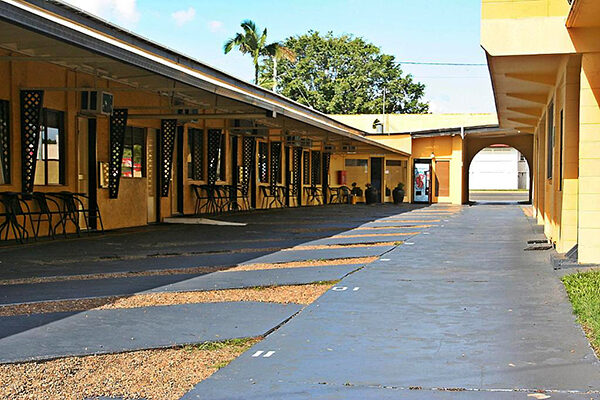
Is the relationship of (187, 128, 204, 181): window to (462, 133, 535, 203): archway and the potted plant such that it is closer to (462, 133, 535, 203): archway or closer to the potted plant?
the potted plant

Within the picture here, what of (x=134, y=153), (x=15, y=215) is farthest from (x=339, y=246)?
(x=134, y=153)

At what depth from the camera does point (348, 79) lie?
2427 inches

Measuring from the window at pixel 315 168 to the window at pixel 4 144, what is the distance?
78.4 ft

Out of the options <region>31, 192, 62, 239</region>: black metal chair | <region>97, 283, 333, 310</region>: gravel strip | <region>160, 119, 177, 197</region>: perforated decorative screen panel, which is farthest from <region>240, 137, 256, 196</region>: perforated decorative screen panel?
<region>97, 283, 333, 310</region>: gravel strip

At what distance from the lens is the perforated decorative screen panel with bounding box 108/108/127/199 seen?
1711cm

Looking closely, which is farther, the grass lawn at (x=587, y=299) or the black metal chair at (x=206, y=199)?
the black metal chair at (x=206, y=199)

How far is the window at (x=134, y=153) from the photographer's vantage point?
728 inches

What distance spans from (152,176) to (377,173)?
891 inches

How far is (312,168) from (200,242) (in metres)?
23.0

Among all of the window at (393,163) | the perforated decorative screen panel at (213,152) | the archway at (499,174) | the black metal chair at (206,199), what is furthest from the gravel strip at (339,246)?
the archway at (499,174)

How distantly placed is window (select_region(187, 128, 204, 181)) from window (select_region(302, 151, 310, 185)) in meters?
12.4

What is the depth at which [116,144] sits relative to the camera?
17.2 metres

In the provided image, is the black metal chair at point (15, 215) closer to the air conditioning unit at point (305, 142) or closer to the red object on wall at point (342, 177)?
the air conditioning unit at point (305, 142)

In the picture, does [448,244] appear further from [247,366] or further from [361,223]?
[247,366]
